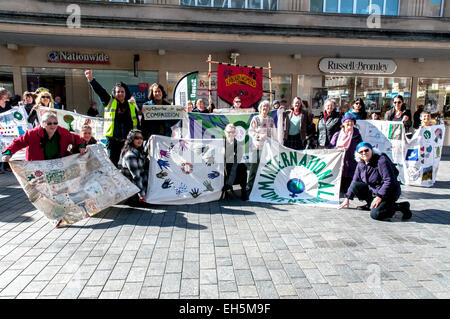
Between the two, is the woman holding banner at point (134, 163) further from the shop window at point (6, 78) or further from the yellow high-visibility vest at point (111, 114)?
the shop window at point (6, 78)

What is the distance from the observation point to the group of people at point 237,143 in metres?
4.77

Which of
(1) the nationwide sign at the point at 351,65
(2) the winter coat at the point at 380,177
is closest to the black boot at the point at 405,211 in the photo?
(2) the winter coat at the point at 380,177

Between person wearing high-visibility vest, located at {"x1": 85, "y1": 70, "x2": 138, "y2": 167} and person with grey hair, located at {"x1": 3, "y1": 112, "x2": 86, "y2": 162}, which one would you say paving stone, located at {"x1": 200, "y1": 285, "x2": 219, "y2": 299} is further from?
person wearing high-visibility vest, located at {"x1": 85, "y1": 70, "x2": 138, "y2": 167}

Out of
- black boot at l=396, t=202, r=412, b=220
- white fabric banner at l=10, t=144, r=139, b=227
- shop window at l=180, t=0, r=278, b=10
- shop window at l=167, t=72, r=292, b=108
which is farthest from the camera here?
shop window at l=167, t=72, r=292, b=108

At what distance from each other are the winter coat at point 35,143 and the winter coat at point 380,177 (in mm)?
4509

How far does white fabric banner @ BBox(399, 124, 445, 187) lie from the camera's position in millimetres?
7199

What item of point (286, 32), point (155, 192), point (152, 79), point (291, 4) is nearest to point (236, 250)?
point (155, 192)

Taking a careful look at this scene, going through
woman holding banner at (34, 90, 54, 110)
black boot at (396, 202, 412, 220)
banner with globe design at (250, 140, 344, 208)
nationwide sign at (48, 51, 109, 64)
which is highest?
nationwide sign at (48, 51, 109, 64)

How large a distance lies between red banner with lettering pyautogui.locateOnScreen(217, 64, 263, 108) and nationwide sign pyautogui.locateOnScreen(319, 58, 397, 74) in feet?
23.1

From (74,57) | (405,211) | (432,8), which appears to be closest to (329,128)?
(405,211)

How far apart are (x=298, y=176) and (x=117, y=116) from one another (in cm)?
338

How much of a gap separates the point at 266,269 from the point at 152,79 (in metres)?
11.5

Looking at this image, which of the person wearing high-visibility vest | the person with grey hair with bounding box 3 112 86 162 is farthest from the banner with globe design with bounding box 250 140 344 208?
the person with grey hair with bounding box 3 112 86 162
